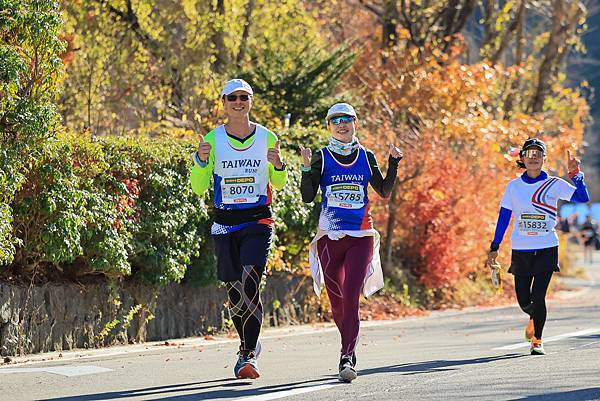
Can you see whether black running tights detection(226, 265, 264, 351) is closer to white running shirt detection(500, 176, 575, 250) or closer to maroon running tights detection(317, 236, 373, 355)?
maroon running tights detection(317, 236, 373, 355)

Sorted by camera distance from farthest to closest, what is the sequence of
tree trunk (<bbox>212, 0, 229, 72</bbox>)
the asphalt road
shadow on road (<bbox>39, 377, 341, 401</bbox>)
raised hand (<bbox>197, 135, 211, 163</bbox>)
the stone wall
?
tree trunk (<bbox>212, 0, 229, 72</bbox>), the stone wall, raised hand (<bbox>197, 135, 211, 163</bbox>), the asphalt road, shadow on road (<bbox>39, 377, 341, 401</bbox>)

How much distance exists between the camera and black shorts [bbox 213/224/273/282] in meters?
8.51

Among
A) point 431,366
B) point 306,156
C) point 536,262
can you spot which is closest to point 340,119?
point 306,156

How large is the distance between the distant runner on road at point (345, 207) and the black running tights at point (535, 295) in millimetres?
2163

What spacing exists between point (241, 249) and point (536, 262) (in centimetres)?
317

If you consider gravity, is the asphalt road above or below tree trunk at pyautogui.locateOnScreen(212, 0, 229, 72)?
below

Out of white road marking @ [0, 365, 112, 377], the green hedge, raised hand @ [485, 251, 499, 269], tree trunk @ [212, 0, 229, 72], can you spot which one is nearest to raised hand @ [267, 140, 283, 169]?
white road marking @ [0, 365, 112, 377]

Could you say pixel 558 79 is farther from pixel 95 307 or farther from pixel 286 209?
pixel 95 307

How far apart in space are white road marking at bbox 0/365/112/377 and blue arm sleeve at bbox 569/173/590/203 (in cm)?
425

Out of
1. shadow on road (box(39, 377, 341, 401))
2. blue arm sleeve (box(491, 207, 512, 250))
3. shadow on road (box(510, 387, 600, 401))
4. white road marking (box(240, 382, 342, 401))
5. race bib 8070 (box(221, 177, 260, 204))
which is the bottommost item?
shadow on road (box(510, 387, 600, 401))

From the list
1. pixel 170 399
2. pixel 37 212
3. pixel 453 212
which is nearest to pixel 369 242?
pixel 170 399

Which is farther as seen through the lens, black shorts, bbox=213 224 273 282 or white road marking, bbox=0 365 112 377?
white road marking, bbox=0 365 112 377

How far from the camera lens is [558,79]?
91.4 feet

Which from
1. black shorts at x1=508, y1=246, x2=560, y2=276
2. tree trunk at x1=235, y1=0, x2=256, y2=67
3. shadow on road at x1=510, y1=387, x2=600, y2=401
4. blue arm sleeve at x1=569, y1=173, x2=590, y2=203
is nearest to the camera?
shadow on road at x1=510, y1=387, x2=600, y2=401
